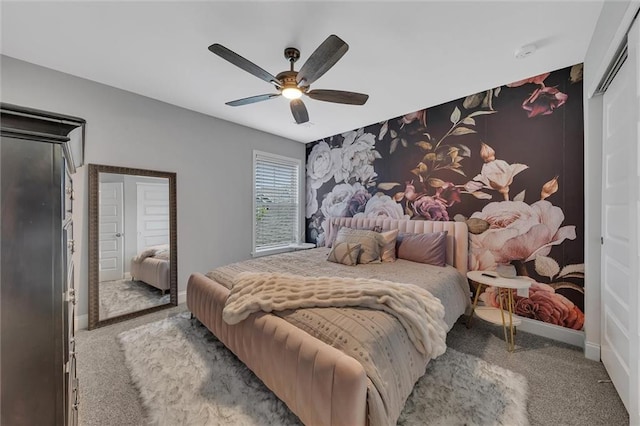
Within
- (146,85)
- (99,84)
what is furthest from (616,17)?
(99,84)

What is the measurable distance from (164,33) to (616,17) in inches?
116

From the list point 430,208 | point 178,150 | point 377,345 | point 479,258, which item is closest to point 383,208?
point 430,208

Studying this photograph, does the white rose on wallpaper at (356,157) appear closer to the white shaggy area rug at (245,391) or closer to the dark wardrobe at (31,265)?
the white shaggy area rug at (245,391)

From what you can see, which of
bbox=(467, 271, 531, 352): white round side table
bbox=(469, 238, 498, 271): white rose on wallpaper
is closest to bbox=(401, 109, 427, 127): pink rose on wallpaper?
bbox=(469, 238, 498, 271): white rose on wallpaper

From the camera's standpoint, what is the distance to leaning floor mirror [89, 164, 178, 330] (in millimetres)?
2664

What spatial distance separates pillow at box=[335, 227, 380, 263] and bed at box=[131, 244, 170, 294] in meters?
2.19

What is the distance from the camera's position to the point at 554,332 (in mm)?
2373

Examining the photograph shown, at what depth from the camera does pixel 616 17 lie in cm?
146

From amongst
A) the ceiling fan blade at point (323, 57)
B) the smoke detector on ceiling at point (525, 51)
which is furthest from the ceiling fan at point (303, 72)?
the smoke detector on ceiling at point (525, 51)

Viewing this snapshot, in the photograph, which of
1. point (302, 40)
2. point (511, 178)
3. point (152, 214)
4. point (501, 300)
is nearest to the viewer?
point (302, 40)

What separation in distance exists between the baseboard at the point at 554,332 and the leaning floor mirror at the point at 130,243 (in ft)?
13.0

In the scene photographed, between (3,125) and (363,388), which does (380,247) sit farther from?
(3,125)

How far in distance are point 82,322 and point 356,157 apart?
3.95 m

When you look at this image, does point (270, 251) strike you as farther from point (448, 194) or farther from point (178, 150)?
point (448, 194)
